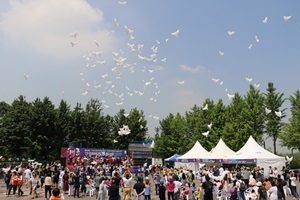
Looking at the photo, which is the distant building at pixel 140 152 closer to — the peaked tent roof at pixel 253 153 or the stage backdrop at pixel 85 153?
the stage backdrop at pixel 85 153

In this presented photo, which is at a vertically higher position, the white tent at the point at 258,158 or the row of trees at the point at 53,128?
the row of trees at the point at 53,128

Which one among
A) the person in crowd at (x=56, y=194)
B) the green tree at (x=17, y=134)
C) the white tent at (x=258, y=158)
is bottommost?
the person in crowd at (x=56, y=194)

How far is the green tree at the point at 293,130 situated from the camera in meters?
44.4

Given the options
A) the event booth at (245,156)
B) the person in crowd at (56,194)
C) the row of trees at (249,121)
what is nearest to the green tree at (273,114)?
the row of trees at (249,121)

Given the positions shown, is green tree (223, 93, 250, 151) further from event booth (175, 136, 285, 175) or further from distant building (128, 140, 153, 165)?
event booth (175, 136, 285, 175)

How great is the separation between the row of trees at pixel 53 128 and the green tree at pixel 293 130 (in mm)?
30867

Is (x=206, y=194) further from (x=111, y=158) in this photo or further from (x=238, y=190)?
(x=111, y=158)

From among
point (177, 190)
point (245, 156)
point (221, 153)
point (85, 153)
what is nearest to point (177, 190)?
point (177, 190)

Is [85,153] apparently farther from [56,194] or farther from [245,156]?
[56,194]

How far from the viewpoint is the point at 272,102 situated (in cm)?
4825

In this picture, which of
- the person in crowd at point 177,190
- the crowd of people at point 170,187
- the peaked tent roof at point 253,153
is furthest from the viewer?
the peaked tent roof at point 253,153

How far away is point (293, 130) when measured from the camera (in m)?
44.8

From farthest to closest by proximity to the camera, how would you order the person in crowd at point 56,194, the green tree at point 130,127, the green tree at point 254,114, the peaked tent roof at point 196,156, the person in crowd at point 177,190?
the green tree at point 130,127 < the green tree at point 254,114 < the peaked tent roof at point 196,156 < the person in crowd at point 177,190 < the person in crowd at point 56,194

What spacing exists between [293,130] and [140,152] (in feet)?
75.2
